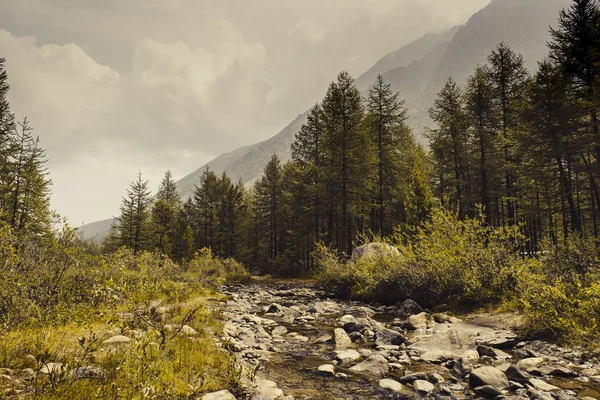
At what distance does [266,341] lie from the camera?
726cm

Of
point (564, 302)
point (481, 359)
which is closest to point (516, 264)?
point (564, 302)

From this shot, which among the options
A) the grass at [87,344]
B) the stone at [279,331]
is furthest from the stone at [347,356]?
the stone at [279,331]

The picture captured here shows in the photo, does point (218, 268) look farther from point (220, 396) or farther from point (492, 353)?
point (220, 396)

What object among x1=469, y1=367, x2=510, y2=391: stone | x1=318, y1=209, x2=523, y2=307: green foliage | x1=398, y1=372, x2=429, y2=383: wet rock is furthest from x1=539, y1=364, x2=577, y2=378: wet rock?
x1=318, y1=209, x2=523, y2=307: green foliage

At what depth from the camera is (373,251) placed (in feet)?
57.4

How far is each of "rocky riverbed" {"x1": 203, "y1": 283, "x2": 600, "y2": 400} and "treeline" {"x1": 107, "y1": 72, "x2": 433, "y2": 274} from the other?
8.09m

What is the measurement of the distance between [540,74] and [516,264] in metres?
17.6

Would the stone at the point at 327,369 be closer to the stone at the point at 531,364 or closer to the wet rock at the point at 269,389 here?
the wet rock at the point at 269,389

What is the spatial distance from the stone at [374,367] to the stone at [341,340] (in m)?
1.38

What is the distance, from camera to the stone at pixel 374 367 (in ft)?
17.0

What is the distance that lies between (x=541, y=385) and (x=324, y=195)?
2187 cm

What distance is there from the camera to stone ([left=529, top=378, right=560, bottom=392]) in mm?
4282

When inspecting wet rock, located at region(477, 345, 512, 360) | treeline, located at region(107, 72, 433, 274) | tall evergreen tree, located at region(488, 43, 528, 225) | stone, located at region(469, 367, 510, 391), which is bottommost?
wet rock, located at region(477, 345, 512, 360)

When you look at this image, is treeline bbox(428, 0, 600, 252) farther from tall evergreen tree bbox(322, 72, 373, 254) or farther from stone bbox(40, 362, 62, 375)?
stone bbox(40, 362, 62, 375)
